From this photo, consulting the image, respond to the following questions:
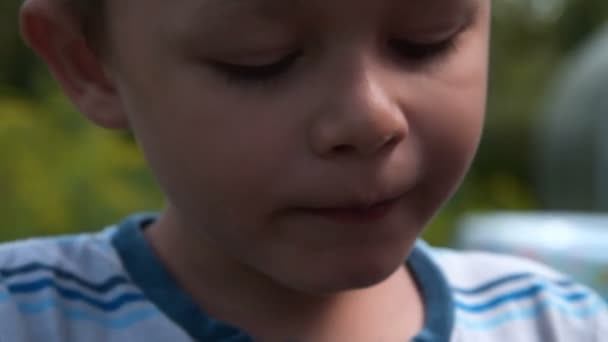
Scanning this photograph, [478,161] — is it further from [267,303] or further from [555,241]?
[267,303]

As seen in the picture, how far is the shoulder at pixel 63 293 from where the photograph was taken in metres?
0.76

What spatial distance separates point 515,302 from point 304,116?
15.5 inches

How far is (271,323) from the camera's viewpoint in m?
0.80

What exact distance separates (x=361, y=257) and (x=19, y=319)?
0.29 m

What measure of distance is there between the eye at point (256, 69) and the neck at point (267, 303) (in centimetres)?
21

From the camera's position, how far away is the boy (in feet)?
2.07

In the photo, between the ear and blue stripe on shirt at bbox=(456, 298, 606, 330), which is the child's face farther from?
blue stripe on shirt at bbox=(456, 298, 606, 330)

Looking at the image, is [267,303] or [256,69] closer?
[256,69]

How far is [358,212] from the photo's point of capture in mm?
667

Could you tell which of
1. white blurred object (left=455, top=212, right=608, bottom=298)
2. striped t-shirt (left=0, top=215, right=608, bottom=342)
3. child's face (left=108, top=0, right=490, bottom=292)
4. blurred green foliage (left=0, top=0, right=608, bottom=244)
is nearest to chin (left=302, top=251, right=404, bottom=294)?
child's face (left=108, top=0, right=490, bottom=292)

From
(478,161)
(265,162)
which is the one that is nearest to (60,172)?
(265,162)

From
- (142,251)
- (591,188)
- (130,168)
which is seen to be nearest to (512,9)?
(591,188)

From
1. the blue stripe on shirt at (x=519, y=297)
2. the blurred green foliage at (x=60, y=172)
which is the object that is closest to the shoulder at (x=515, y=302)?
the blue stripe on shirt at (x=519, y=297)

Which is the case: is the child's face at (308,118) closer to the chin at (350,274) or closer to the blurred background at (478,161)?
the chin at (350,274)
